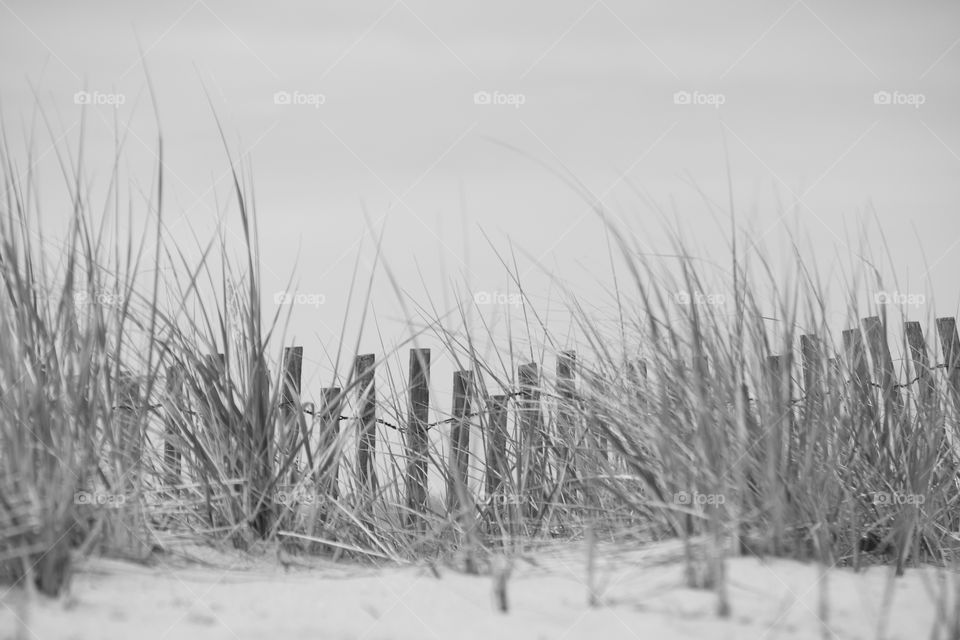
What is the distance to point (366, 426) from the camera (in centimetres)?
274

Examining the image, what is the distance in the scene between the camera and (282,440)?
5.93 feet

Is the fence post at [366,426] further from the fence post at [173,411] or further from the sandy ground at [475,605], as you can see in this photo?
the sandy ground at [475,605]

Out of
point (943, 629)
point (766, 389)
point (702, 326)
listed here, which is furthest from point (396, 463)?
point (943, 629)

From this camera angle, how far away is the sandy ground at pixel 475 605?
3.65ft

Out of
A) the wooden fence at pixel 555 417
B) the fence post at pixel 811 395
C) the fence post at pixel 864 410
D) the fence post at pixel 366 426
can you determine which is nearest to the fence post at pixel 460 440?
the wooden fence at pixel 555 417

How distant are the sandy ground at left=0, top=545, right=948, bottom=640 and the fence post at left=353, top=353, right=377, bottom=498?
114 cm

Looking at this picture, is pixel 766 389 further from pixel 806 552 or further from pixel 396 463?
pixel 396 463

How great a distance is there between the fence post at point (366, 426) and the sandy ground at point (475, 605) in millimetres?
1136

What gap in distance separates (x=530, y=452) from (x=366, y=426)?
67cm

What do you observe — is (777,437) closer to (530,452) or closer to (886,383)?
(530,452)

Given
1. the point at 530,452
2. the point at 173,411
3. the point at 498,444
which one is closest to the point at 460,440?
the point at 498,444

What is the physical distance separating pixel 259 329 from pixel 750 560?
1088mm

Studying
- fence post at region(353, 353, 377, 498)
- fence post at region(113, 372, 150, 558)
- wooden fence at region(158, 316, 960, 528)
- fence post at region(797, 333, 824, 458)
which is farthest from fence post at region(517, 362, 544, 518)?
fence post at region(113, 372, 150, 558)

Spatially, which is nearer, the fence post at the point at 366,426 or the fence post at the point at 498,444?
the fence post at the point at 498,444
